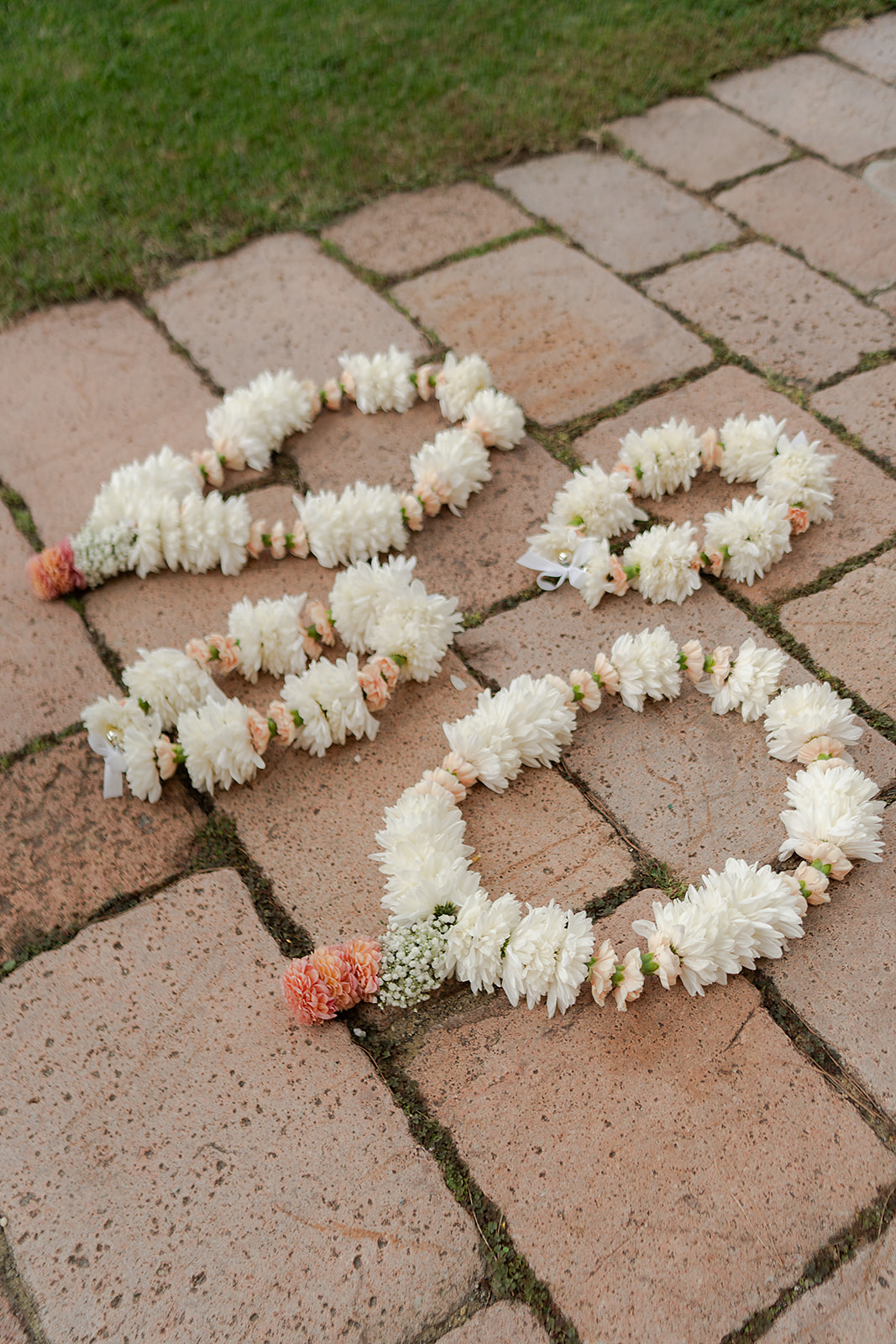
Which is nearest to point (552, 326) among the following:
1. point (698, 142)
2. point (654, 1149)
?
point (698, 142)

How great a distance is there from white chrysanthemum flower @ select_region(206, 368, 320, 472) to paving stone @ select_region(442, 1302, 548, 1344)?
178cm

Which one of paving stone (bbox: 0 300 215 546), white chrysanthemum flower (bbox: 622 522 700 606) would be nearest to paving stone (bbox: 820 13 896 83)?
white chrysanthemum flower (bbox: 622 522 700 606)

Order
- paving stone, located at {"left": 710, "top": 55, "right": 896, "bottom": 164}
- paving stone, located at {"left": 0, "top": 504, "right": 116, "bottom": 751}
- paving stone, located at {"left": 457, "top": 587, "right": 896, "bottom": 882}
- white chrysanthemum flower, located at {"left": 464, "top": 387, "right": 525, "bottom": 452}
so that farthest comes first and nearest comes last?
paving stone, located at {"left": 710, "top": 55, "right": 896, "bottom": 164}
white chrysanthemum flower, located at {"left": 464, "top": 387, "right": 525, "bottom": 452}
paving stone, located at {"left": 0, "top": 504, "right": 116, "bottom": 751}
paving stone, located at {"left": 457, "top": 587, "right": 896, "bottom": 882}

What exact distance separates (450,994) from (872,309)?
2.11 m

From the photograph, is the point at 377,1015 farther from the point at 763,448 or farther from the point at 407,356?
the point at 407,356

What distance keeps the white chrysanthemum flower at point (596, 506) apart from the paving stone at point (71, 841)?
3.16ft

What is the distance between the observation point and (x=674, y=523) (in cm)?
225

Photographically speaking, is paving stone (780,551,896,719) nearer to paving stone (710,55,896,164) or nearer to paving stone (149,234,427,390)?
paving stone (149,234,427,390)

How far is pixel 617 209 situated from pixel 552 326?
61cm

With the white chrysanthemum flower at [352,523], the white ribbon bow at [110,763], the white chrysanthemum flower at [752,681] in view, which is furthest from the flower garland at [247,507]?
the white chrysanthemum flower at [752,681]

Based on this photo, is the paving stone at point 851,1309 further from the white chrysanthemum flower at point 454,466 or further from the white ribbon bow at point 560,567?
the white chrysanthemum flower at point 454,466

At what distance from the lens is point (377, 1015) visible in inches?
64.0

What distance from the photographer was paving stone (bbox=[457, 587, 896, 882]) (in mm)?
1809

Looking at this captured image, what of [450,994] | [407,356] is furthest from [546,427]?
[450,994]
